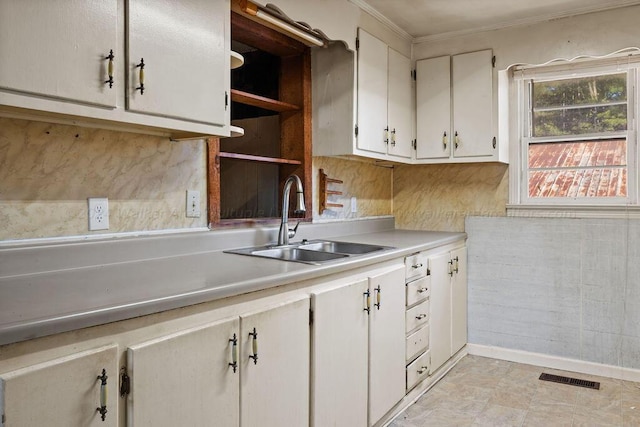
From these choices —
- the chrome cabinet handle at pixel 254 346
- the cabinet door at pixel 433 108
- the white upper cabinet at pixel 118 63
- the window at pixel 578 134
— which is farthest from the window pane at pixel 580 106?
the chrome cabinet handle at pixel 254 346

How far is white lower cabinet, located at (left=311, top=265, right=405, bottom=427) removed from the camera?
180 cm

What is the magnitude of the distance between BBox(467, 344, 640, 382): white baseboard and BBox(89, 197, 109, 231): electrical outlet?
2711mm

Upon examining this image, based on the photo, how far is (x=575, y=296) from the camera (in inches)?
123

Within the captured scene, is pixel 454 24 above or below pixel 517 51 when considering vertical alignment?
above

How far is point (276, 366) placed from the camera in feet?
5.17

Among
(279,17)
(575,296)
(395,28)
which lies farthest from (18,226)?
(575,296)

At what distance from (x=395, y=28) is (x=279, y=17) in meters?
1.21

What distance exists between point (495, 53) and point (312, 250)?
1879 mm

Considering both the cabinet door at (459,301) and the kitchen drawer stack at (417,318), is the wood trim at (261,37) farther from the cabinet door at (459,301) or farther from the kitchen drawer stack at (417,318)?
the cabinet door at (459,301)

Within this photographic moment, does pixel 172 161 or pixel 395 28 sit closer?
pixel 172 161

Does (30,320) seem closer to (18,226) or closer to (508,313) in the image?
(18,226)

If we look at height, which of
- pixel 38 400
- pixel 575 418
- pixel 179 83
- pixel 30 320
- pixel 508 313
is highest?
pixel 179 83

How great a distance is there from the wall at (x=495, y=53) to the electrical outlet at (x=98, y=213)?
2.49 metres

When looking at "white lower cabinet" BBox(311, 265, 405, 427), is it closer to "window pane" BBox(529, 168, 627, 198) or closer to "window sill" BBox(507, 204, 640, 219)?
"window sill" BBox(507, 204, 640, 219)
